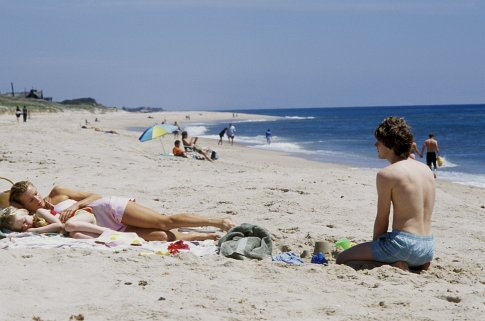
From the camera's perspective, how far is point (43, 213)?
6.87 m

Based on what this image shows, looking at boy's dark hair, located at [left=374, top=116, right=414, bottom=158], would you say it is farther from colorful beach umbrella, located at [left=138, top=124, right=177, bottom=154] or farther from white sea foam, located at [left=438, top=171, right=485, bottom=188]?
colorful beach umbrella, located at [left=138, top=124, right=177, bottom=154]

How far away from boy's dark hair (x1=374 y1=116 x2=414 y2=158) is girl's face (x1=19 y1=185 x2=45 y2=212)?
3.55 m

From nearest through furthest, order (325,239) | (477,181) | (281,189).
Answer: (325,239), (281,189), (477,181)

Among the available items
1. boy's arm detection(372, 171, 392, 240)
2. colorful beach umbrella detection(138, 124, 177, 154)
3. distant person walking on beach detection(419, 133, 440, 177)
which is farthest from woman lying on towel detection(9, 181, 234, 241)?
colorful beach umbrella detection(138, 124, 177, 154)

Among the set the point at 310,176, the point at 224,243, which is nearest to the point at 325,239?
the point at 224,243

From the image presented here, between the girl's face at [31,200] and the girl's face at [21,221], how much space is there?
10cm

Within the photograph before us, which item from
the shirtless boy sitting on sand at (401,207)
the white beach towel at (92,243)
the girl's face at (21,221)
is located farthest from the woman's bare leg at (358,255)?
the girl's face at (21,221)

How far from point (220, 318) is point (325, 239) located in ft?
11.1

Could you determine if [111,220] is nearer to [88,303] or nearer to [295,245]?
[295,245]

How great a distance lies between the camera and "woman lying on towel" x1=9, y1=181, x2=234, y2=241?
6.80m

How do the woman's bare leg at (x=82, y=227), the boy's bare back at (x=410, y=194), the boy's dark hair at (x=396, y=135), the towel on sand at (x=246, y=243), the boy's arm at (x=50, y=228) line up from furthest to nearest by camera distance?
the boy's arm at (x=50, y=228) → the woman's bare leg at (x=82, y=227) → the towel on sand at (x=246, y=243) → the boy's dark hair at (x=396, y=135) → the boy's bare back at (x=410, y=194)

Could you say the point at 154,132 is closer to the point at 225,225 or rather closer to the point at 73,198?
the point at 73,198

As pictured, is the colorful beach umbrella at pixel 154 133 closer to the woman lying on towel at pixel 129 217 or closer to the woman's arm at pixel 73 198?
the woman's arm at pixel 73 198

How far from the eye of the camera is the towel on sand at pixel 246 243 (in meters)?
6.09
